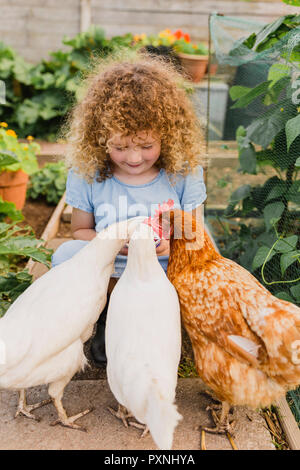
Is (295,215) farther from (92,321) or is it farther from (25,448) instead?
(25,448)

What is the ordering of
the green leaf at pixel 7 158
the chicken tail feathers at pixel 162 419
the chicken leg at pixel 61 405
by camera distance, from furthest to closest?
the green leaf at pixel 7 158
the chicken leg at pixel 61 405
the chicken tail feathers at pixel 162 419

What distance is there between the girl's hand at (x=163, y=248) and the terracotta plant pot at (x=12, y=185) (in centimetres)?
178

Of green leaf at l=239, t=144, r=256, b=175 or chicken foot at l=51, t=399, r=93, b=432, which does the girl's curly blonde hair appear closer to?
green leaf at l=239, t=144, r=256, b=175

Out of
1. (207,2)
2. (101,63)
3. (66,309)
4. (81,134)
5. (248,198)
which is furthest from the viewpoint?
(207,2)

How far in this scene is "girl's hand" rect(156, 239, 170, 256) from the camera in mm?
1722

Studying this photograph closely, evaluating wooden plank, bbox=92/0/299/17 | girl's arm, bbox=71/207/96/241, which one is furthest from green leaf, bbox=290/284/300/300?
wooden plank, bbox=92/0/299/17

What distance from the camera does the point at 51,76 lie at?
4.61 meters

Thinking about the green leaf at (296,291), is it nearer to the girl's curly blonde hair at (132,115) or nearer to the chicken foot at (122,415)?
the girl's curly blonde hair at (132,115)

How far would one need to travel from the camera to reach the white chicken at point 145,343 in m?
1.07

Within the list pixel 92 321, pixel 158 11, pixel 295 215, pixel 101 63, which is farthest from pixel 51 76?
pixel 92 321

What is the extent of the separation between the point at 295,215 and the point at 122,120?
107 centimetres

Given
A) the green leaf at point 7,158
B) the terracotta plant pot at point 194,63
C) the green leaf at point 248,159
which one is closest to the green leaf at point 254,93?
the green leaf at point 248,159

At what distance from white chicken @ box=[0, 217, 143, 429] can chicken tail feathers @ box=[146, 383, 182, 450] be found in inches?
16.4

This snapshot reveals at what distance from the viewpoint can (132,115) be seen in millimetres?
1615
